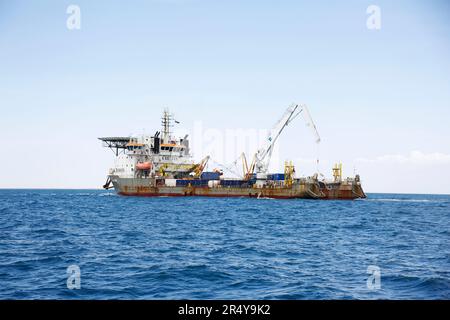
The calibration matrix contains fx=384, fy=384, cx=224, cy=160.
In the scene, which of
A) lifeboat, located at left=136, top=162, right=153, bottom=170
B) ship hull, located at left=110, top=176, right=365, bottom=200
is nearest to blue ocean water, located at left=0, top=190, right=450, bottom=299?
ship hull, located at left=110, top=176, right=365, bottom=200

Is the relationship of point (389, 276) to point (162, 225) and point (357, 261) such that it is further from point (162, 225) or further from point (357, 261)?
point (162, 225)

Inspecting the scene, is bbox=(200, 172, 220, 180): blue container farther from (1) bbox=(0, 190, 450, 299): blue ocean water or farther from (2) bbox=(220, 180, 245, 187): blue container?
(1) bbox=(0, 190, 450, 299): blue ocean water

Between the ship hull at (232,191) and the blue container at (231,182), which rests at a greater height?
the blue container at (231,182)

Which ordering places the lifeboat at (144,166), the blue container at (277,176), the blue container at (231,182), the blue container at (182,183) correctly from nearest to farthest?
the blue container at (182,183), the lifeboat at (144,166), the blue container at (277,176), the blue container at (231,182)

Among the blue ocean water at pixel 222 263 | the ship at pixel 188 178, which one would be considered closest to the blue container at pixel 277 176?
the ship at pixel 188 178

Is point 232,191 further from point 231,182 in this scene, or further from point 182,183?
point 182,183

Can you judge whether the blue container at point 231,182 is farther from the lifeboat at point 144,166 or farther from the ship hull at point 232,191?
the lifeboat at point 144,166

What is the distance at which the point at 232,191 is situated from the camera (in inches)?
4333

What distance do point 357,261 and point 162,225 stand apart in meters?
24.6

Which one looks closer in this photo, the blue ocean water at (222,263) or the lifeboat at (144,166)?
the blue ocean water at (222,263)

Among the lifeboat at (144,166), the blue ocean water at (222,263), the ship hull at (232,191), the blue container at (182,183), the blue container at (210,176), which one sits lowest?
the blue ocean water at (222,263)

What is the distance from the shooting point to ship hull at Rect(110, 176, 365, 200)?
103m

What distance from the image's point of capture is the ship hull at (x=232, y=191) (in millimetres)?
102875

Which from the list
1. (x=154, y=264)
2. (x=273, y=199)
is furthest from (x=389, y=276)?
(x=273, y=199)
